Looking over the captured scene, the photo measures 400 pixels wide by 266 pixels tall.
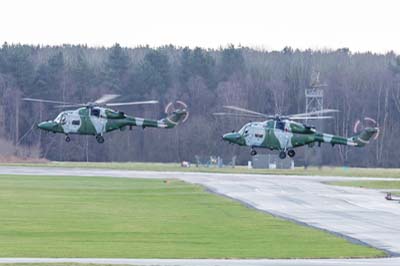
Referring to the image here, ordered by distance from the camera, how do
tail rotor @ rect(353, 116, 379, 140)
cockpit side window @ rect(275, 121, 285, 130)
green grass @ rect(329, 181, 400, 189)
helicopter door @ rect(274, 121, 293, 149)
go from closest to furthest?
cockpit side window @ rect(275, 121, 285, 130) → helicopter door @ rect(274, 121, 293, 149) → tail rotor @ rect(353, 116, 379, 140) → green grass @ rect(329, 181, 400, 189)

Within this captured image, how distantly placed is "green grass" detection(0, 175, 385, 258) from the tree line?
7174 cm

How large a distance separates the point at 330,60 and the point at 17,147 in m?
59.9

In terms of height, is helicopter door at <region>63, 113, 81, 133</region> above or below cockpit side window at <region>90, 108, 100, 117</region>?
below

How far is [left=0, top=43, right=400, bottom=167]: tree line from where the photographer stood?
518 ft

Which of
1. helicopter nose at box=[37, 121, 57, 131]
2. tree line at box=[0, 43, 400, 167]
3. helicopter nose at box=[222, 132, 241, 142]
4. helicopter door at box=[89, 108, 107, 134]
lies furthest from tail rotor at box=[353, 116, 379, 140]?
helicopter nose at box=[37, 121, 57, 131]

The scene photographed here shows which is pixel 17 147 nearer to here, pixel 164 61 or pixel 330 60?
pixel 164 61

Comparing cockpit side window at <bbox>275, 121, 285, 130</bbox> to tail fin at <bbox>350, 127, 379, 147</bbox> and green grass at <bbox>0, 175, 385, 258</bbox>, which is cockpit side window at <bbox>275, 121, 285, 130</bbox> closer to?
tail fin at <bbox>350, 127, 379, 147</bbox>

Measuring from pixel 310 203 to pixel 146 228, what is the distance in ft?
72.2

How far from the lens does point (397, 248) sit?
45.7m

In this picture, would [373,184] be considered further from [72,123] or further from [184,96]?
[184,96]

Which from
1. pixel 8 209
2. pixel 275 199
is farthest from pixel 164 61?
pixel 8 209

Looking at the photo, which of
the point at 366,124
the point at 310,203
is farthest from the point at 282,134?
the point at 366,124

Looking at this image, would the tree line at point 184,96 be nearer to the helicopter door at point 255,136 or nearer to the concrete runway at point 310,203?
the concrete runway at point 310,203

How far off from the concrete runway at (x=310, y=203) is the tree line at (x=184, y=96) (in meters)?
39.6
